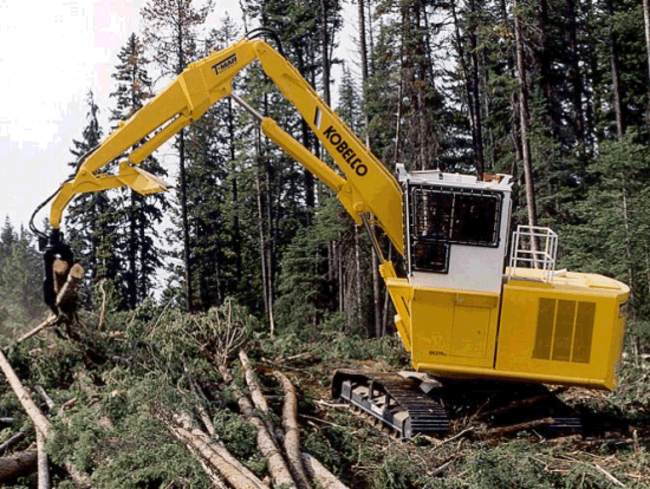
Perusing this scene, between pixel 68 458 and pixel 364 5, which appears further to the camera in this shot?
pixel 364 5

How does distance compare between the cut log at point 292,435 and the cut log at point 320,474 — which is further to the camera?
the cut log at point 292,435

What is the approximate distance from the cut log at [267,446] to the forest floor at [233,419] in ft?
0.39

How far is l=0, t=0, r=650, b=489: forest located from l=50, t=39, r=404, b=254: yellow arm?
9.26 ft

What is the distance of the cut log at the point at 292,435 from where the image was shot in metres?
8.41

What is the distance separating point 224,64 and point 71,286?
4.04 m

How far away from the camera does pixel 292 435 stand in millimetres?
9883

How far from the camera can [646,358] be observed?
15320mm

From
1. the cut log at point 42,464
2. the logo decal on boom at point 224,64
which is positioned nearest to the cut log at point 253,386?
the cut log at point 42,464

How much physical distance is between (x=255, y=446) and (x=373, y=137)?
20990 millimetres

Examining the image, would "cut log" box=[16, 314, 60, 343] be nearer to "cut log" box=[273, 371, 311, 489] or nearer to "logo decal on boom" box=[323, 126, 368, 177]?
"cut log" box=[273, 371, 311, 489]

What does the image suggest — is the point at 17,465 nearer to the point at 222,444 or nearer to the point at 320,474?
the point at 222,444

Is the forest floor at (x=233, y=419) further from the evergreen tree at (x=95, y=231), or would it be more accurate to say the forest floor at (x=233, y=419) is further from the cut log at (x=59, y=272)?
the evergreen tree at (x=95, y=231)

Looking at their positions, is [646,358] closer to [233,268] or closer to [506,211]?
[506,211]

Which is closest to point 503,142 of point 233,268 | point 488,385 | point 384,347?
point 233,268
